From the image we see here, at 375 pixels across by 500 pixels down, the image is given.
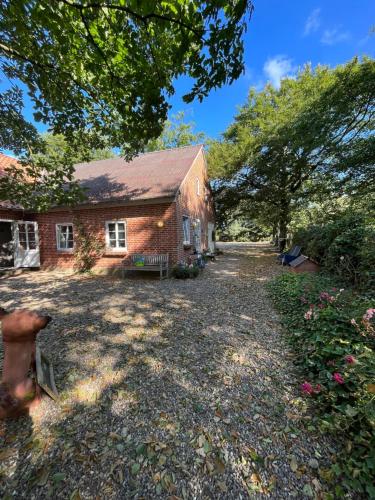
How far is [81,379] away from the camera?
2.79 meters

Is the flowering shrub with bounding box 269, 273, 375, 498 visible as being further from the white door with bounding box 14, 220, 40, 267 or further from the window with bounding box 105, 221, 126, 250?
the white door with bounding box 14, 220, 40, 267

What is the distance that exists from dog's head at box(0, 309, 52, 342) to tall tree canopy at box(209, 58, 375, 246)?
488 inches

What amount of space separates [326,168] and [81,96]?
1456 centimetres

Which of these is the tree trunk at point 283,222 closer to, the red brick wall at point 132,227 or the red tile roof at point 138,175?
the red tile roof at point 138,175

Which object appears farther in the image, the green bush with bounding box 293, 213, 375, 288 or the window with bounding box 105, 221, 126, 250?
the window with bounding box 105, 221, 126, 250

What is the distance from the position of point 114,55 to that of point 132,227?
21.2 ft

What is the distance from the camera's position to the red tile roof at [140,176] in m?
9.10

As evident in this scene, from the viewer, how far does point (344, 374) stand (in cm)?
231

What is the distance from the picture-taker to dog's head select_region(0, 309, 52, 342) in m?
2.09

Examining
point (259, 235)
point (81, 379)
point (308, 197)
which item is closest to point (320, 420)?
point (81, 379)

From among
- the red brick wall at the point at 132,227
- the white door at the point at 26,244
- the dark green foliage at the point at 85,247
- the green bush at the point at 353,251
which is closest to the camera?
the green bush at the point at 353,251

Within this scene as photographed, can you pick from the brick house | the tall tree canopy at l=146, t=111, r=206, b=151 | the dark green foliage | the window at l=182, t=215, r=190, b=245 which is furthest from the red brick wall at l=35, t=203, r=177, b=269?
the tall tree canopy at l=146, t=111, r=206, b=151

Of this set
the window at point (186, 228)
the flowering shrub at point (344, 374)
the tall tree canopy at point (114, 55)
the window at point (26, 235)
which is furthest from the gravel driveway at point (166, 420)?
the window at point (26, 235)

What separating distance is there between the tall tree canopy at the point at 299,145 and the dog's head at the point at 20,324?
40.7 feet
